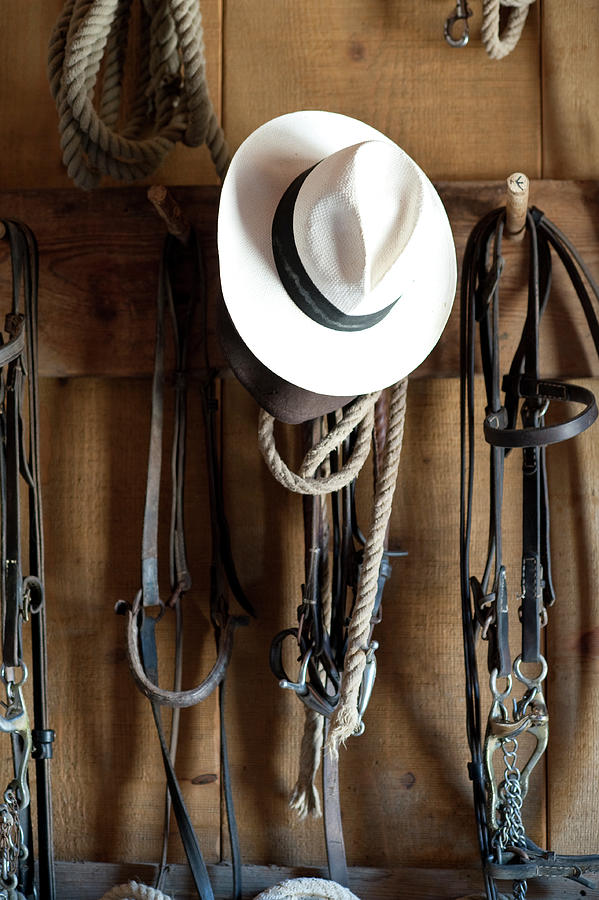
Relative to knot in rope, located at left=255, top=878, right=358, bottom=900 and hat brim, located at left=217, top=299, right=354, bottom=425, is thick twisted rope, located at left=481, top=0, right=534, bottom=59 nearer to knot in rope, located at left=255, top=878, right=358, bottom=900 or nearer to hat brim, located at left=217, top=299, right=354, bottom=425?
hat brim, located at left=217, top=299, right=354, bottom=425

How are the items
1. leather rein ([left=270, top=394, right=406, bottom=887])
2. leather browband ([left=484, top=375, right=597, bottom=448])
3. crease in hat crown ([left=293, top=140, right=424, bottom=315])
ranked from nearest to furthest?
1. crease in hat crown ([left=293, top=140, right=424, bottom=315])
2. leather browband ([left=484, top=375, right=597, bottom=448])
3. leather rein ([left=270, top=394, right=406, bottom=887])

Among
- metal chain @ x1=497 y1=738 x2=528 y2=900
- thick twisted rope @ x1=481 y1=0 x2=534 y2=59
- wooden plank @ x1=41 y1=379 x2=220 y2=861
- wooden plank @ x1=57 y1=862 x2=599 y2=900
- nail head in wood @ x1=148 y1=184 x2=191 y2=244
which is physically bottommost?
wooden plank @ x1=57 y1=862 x2=599 y2=900

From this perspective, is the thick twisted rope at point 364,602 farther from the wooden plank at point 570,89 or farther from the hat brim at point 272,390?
the wooden plank at point 570,89

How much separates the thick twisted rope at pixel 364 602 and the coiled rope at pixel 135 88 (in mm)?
490

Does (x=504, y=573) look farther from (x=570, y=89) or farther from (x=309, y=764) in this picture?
(x=570, y=89)

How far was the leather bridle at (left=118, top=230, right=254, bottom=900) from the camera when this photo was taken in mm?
1062

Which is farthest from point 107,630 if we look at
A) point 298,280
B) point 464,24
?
point 464,24

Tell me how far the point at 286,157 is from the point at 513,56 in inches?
19.7

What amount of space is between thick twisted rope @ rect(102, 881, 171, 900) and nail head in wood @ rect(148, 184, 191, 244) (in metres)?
0.93

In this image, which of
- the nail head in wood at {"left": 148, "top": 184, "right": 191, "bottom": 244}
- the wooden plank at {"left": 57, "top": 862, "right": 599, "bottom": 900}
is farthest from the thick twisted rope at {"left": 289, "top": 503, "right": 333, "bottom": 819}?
the nail head in wood at {"left": 148, "top": 184, "right": 191, "bottom": 244}

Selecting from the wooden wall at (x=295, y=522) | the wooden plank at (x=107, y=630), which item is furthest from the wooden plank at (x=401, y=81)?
the wooden plank at (x=107, y=630)

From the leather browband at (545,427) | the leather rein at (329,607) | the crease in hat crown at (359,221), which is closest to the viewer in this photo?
the crease in hat crown at (359,221)

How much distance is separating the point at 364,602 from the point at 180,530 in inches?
11.8

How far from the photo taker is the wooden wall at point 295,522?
113 cm
